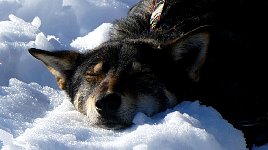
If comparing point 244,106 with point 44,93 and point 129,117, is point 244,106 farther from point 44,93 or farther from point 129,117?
point 44,93

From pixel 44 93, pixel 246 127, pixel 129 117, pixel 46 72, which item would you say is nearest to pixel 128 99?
pixel 129 117

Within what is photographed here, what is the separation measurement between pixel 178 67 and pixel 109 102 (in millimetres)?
622

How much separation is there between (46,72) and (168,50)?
1888mm

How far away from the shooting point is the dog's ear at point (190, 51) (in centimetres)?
413

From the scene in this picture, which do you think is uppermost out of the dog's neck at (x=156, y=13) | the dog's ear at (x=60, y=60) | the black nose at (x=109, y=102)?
the dog's neck at (x=156, y=13)

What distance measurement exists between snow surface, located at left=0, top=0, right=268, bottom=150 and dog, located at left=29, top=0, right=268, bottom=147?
137mm

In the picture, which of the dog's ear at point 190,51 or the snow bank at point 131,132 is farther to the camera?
the dog's ear at point 190,51

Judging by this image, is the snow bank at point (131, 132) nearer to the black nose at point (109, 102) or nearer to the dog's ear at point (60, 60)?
the black nose at point (109, 102)

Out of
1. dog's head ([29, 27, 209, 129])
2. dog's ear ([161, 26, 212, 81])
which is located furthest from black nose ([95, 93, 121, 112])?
dog's ear ([161, 26, 212, 81])

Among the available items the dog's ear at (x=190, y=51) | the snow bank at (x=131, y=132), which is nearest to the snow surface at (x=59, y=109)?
the snow bank at (x=131, y=132)

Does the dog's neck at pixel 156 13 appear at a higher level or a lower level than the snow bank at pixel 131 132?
higher

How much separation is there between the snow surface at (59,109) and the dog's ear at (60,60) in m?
0.20

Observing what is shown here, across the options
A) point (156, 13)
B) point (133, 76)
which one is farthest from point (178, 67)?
point (156, 13)

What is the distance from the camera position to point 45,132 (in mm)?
3453
